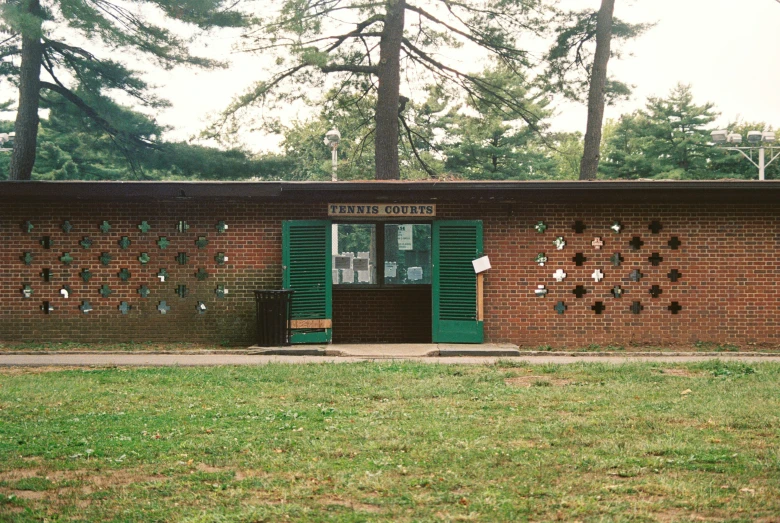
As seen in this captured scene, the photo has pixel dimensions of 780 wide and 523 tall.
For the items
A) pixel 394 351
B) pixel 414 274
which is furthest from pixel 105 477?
pixel 414 274

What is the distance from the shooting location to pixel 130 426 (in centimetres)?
907

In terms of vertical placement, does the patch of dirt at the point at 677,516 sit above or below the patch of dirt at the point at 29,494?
above

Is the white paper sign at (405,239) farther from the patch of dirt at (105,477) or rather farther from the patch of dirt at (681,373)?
the patch of dirt at (105,477)

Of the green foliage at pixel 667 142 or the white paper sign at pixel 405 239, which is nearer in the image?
the white paper sign at pixel 405 239

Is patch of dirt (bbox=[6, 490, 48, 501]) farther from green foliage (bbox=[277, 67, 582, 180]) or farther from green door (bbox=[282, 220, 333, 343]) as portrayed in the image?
green foliage (bbox=[277, 67, 582, 180])

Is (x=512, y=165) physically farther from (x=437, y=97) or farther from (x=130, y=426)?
(x=130, y=426)

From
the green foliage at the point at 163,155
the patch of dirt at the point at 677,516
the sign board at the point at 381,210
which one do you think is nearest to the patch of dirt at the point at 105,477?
the patch of dirt at the point at 677,516

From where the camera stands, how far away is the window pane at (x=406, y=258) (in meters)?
19.8

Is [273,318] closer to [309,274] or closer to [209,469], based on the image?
[309,274]

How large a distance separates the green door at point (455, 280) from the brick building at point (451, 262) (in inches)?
1.0

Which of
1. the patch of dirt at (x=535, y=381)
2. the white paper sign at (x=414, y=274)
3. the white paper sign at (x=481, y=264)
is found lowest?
the patch of dirt at (x=535, y=381)

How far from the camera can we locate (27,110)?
80.0 ft

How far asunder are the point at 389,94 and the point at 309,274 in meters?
9.07

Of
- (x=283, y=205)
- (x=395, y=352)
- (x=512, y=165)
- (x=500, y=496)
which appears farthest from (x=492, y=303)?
(x=512, y=165)
